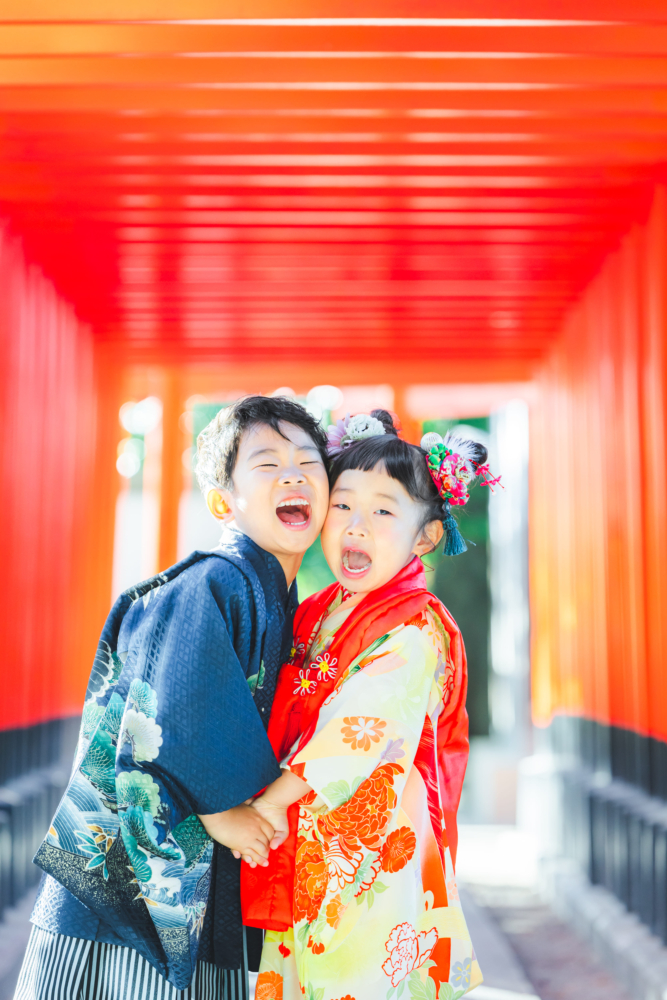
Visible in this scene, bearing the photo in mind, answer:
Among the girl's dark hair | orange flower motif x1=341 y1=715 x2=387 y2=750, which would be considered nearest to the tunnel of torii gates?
the girl's dark hair

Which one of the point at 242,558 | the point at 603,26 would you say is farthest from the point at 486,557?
the point at 242,558

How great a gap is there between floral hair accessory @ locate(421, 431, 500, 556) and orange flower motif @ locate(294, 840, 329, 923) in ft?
2.99

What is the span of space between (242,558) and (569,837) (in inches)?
154

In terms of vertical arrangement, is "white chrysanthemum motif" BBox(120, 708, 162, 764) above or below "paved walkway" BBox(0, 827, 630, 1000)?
above

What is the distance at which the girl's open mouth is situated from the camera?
2.29 m

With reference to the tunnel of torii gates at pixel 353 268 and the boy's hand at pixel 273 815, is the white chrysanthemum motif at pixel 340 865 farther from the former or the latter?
the tunnel of torii gates at pixel 353 268

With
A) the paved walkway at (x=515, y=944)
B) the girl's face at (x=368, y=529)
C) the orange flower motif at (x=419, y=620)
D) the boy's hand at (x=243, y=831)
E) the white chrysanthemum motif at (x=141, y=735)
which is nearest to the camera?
the white chrysanthemum motif at (x=141, y=735)

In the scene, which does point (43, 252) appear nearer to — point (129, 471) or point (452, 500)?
point (452, 500)

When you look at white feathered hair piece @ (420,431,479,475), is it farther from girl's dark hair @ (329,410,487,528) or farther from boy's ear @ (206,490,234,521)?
boy's ear @ (206,490,234,521)

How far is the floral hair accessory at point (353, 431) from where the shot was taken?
2.46 meters

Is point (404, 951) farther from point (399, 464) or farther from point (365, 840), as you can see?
point (399, 464)

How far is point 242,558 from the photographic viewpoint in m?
2.10

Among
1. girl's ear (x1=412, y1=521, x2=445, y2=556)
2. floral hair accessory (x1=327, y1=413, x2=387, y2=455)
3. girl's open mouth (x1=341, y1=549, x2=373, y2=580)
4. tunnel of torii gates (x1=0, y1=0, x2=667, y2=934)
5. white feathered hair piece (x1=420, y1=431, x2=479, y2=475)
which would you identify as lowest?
girl's open mouth (x1=341, y1=549, x2=373, y2=580)

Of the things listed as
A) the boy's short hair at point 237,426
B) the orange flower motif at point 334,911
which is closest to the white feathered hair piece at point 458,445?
the boy's short hair at point 237,426
